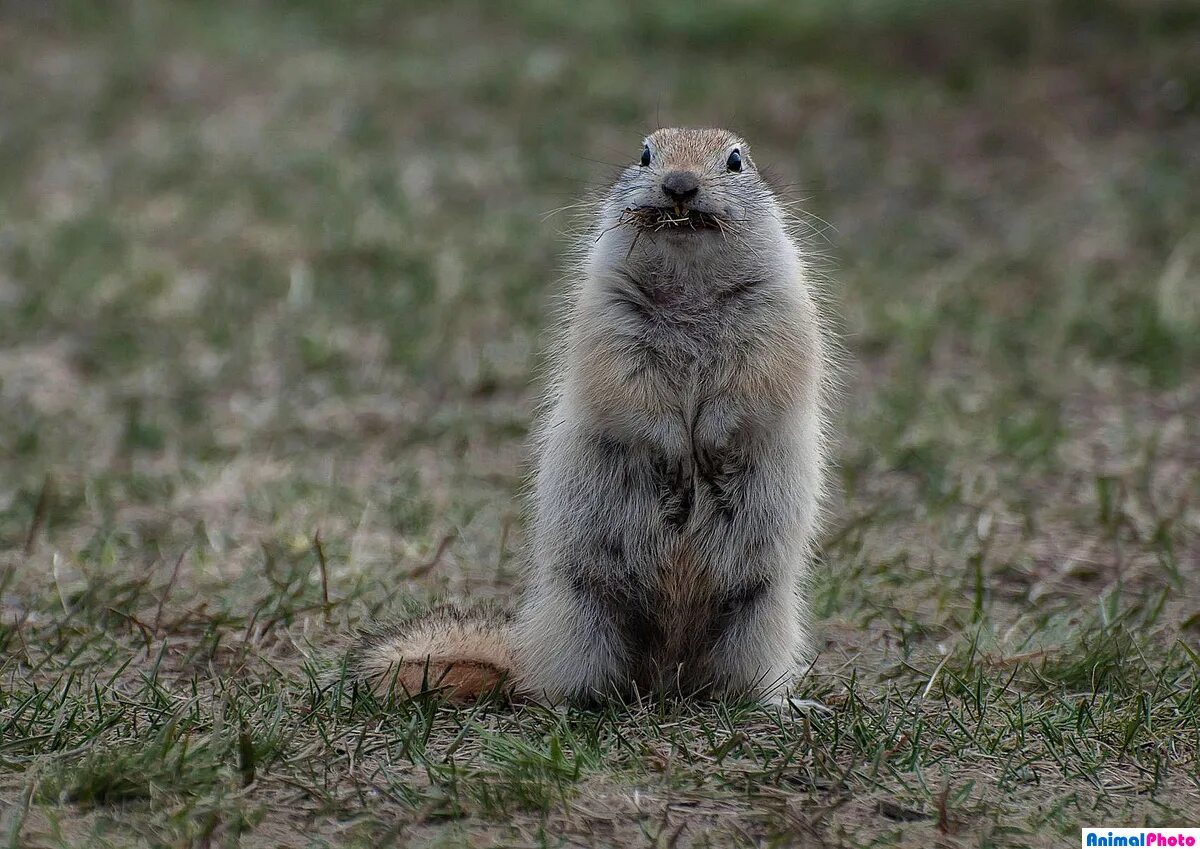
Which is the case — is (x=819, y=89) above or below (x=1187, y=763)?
above

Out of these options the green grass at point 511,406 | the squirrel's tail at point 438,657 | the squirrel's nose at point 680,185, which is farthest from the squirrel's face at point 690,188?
the squirrel's tail at point 438,657

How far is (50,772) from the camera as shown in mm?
3365

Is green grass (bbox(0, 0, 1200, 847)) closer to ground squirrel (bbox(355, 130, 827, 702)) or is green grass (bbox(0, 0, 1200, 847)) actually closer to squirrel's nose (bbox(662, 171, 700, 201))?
ground squirrel (bbox(355, 130, 827, 702))

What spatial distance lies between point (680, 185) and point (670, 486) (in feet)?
2.71

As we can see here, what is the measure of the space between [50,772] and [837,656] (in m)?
2.30

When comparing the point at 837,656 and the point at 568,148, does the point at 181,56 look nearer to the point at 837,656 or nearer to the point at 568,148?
the point at 568,148

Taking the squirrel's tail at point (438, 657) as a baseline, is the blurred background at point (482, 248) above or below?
above

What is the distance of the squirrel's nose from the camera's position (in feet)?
12.9

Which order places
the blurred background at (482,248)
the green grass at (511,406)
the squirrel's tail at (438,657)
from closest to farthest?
the green grass at (511,406) → the squirrel's tail at (438,657) → the blurred background at (482,248)

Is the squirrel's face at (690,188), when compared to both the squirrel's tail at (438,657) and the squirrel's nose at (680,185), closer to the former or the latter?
the squirrel's nose at (680,185)

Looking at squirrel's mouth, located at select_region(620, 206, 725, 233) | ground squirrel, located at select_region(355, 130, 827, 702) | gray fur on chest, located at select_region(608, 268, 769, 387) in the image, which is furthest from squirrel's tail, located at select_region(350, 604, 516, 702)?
squirrel's mouth, located at select_region(620, 206, 725, 233)

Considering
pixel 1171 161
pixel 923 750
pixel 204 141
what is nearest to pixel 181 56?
pixel 204 141

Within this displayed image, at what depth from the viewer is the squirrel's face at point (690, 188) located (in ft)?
13.0

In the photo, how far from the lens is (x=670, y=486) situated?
402 cm
